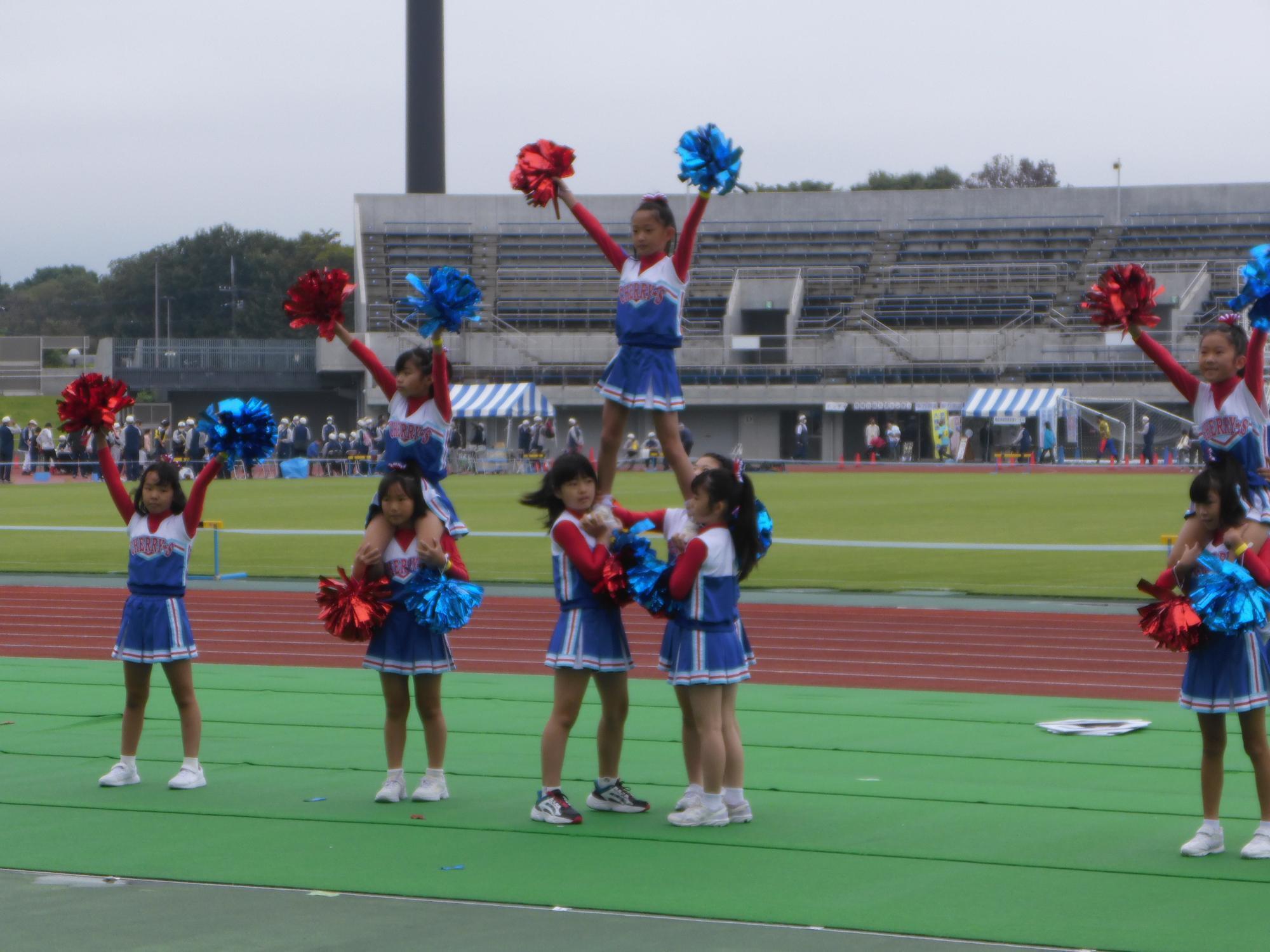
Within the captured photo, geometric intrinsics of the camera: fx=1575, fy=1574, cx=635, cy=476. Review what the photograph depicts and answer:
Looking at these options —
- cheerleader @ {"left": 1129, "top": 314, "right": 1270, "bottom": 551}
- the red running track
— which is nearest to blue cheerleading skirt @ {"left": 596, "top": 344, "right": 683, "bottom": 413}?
cheerleader @ {"left": 1129, "top": 314, "right": 1270, "bottom": 551}

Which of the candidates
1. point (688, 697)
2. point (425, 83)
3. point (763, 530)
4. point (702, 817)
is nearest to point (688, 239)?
point (763, 530)

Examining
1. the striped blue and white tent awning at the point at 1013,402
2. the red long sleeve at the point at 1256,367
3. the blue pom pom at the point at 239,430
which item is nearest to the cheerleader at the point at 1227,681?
the red long sleeve at the point at 1256,367

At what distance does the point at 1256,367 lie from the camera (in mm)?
5297

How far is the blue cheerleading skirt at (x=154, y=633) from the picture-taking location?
20.2 ft

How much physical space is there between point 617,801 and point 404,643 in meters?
0.98

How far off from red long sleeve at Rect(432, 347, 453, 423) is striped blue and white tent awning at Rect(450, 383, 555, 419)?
3524 centimetres

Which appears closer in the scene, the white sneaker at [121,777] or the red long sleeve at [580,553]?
the red long sleeve at [580,553]

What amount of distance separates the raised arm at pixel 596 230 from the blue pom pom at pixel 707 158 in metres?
0.46

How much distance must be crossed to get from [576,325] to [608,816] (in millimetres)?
47757

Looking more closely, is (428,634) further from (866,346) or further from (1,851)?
(866,346)

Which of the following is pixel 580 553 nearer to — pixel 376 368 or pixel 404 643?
pixel 404 643

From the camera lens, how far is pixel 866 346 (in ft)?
167

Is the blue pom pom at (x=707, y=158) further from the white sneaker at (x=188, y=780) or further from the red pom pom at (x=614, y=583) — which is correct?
the white sneaker at (x=188, y=780)

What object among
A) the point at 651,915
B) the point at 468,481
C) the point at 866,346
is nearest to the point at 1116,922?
the point at 651,915
